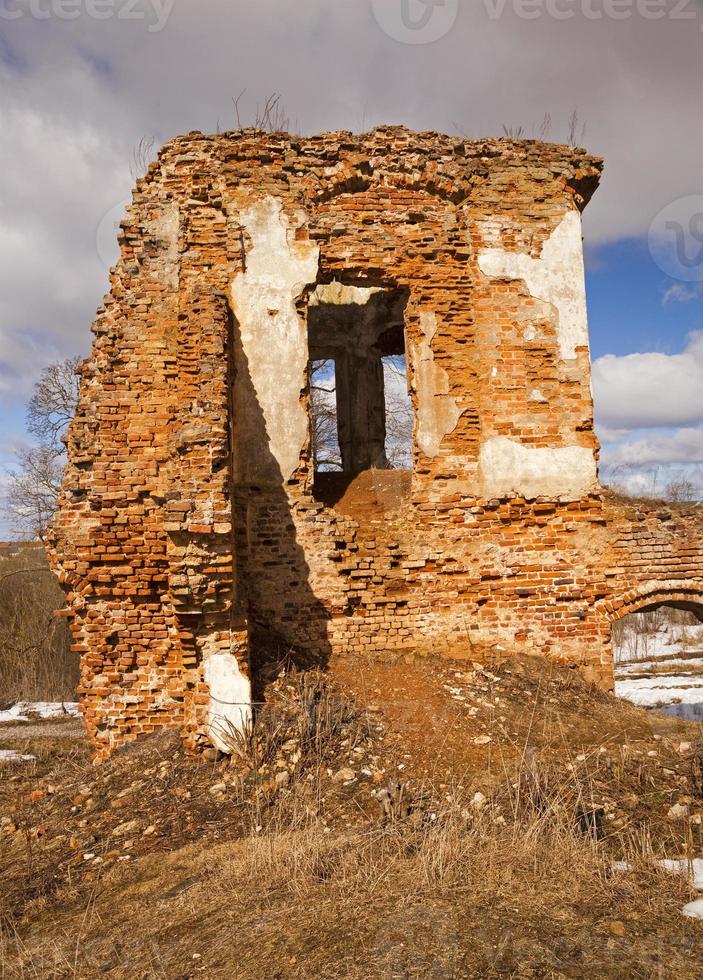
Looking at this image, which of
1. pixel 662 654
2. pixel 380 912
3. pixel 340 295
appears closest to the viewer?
pixel 380 912

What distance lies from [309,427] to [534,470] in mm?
2419

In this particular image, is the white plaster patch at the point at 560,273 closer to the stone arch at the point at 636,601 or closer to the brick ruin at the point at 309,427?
the brick ruin at the point at 309,427

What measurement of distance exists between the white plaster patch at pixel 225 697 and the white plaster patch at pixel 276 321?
197cm

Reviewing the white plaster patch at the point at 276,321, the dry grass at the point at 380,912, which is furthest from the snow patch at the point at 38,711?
the dry grass at the point at 380,912

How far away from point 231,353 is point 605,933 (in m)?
5.42

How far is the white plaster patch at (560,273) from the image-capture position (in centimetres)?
702

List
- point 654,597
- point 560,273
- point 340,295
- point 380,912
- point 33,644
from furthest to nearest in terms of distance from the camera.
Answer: point 33,644, point 340,295, point 560,273, point 654,597, point 380,912

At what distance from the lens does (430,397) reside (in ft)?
22.6

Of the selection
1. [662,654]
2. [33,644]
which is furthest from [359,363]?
[662,654]

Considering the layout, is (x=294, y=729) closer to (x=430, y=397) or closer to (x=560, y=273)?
(x=430, y=397)

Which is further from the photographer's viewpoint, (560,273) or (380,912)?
(560,273)

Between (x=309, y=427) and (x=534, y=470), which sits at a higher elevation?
(x=309, y=427)

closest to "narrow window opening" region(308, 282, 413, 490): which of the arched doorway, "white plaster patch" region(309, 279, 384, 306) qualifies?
"white plaster patch" region(309, 279, 384, 306)

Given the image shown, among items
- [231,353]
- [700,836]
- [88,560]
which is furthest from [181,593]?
[700,836]
